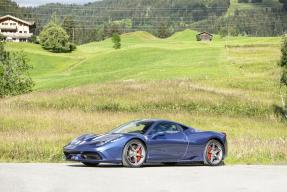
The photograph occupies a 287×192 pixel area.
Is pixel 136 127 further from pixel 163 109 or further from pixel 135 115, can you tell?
pixel 163 109

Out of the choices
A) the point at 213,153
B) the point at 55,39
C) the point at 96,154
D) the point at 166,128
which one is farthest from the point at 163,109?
the point at 55,39

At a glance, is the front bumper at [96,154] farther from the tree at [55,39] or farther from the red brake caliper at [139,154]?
the tree at [55,39]

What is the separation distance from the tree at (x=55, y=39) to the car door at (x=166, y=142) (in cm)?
10425

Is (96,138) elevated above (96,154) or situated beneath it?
elevated above

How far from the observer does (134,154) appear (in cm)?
1498

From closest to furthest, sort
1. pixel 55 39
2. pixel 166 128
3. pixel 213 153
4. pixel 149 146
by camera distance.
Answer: pixel 149 146
pixel 166 128
pixel 213 153
pixel 55 39

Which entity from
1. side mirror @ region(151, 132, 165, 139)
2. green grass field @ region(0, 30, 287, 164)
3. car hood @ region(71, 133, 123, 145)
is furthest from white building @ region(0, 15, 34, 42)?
side mirror @ region(151, 132, 165, 139)

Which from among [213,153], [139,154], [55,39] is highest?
[55,39]

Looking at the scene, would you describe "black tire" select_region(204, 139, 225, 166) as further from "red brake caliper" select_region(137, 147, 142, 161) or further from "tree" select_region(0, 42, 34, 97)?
"tree" select_region(0, 42, 34, 97)

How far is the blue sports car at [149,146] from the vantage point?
1473 cm

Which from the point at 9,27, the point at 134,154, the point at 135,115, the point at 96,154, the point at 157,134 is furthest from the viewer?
the point at 9,27

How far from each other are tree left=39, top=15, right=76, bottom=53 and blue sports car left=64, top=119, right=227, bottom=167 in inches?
4102

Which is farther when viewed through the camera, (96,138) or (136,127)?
(136,127)

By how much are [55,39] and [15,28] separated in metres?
38.6
